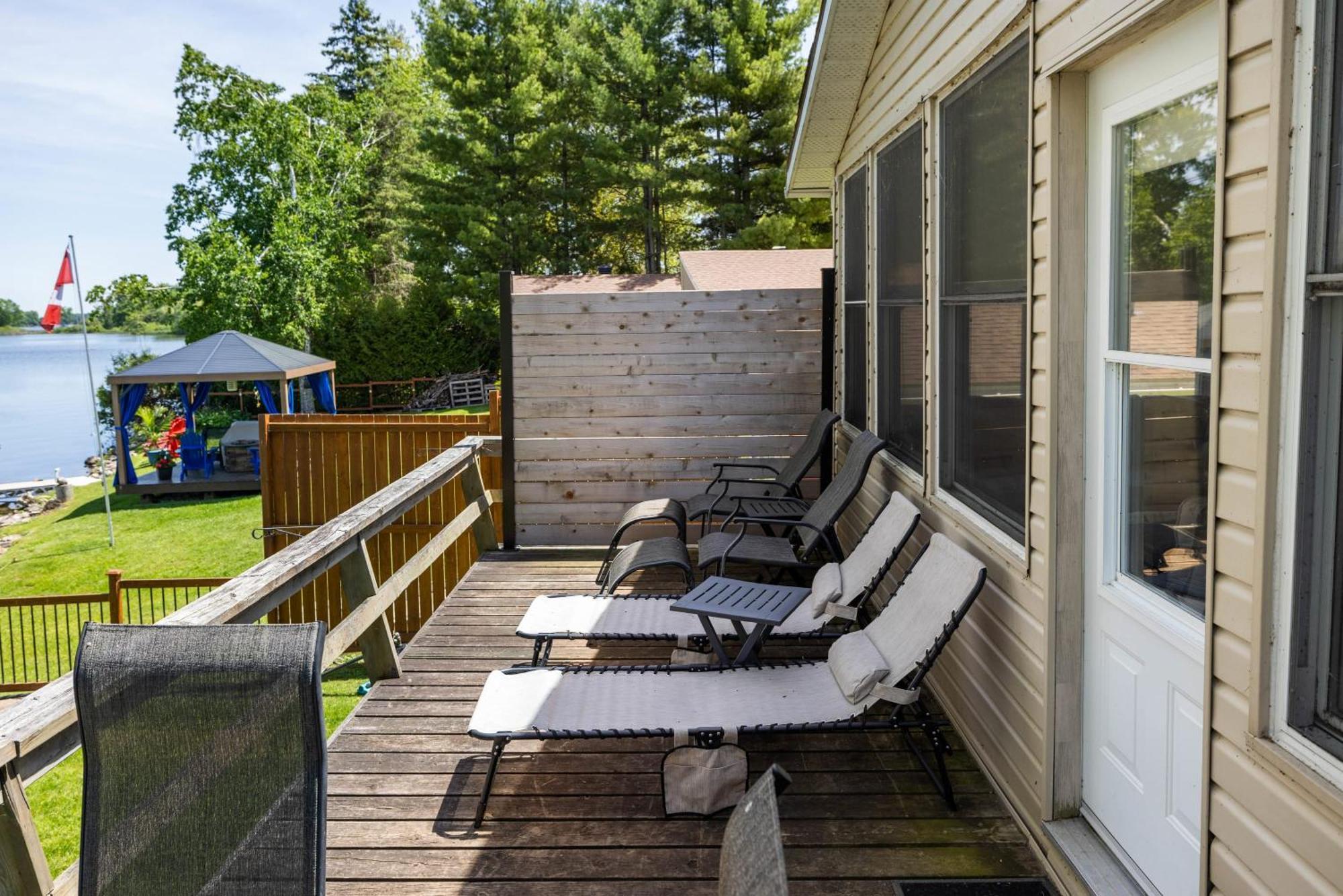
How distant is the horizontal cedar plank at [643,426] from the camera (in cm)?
733

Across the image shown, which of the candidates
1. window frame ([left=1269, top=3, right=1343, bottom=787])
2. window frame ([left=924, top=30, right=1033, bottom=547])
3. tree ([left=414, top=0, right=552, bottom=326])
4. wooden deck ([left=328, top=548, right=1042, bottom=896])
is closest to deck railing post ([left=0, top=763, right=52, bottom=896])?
wooden deck ([left=328, top=548, right=1042, bottom=896])

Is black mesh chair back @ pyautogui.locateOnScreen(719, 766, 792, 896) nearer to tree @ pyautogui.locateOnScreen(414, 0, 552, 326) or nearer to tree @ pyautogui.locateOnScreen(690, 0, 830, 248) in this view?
tree @ pyautogui.locateOnScreen(690, 0, 830, 248)

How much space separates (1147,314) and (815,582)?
238 centimetres

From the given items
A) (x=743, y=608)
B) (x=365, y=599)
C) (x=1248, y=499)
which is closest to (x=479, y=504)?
(x=365, y=599)

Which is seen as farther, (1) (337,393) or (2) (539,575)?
(1) (337,393)

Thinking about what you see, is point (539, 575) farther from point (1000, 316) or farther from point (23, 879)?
point (23, 879)

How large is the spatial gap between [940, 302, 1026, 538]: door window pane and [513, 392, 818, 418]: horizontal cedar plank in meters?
3.16

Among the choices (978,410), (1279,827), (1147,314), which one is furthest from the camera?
(978,410)

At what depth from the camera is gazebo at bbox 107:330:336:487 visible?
20.6 metres

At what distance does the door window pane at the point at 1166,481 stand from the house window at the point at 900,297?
79.3 inches

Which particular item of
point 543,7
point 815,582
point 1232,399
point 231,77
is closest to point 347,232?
point 231,77

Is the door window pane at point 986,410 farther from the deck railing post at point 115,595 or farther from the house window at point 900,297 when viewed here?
the deck railing post at point 115,595

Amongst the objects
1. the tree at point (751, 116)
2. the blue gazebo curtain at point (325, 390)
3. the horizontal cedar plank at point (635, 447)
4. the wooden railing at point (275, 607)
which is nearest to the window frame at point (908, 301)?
the horizontal cedar plank at point (635, 447)

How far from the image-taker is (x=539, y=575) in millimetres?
6625
